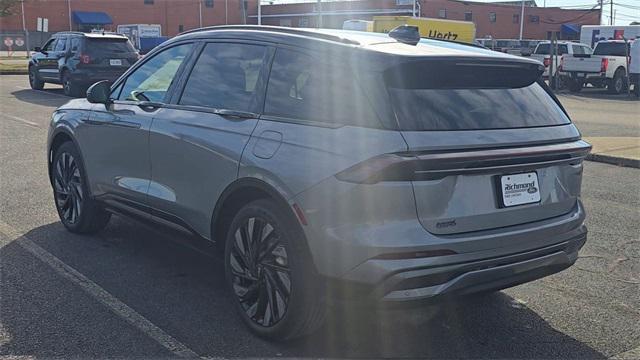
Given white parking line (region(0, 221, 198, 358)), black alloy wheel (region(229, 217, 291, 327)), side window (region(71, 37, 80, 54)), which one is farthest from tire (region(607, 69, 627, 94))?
black alloy wheel (region(229, 217, 291, 327))

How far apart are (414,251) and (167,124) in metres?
2.16

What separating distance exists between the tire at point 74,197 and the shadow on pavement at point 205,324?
706 millimetres

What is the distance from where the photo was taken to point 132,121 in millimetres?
5012

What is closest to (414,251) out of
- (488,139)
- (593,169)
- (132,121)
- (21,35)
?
(488,139)

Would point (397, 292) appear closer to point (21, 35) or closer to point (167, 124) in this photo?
point (167, 124)

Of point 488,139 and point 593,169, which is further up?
point 488,139

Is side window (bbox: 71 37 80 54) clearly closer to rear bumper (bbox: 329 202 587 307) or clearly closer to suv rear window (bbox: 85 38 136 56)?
suv rear window (bbox: 85 38 136 56)

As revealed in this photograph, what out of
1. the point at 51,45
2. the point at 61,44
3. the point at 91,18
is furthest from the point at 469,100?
the point at 91,18

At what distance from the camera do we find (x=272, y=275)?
148 inches

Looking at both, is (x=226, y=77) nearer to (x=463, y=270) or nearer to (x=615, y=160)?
(x=463, y=270)

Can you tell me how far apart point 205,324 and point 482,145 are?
1.97 m

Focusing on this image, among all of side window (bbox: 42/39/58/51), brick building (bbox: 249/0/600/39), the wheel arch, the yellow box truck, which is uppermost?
brick building (bbox: 249/0/600/39)

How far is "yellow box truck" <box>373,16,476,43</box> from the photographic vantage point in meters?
20.2

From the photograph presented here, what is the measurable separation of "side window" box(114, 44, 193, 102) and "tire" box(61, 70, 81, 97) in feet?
46.6
